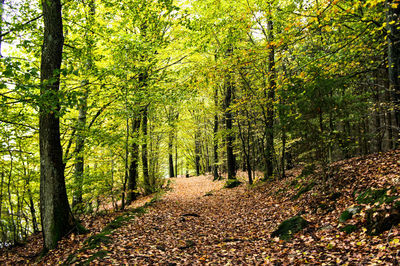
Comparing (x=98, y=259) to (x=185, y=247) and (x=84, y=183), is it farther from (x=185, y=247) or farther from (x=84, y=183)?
(x=84, y=183)

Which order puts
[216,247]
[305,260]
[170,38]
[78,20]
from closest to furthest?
1. [305,260]
2. [216,247]
3. [78,20]
4. [170,38]

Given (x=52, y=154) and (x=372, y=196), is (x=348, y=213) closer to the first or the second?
(x=372, y=196)

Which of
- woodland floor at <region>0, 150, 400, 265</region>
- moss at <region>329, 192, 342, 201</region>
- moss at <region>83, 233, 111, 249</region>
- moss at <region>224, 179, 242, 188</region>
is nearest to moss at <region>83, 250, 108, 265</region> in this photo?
woodland floor at <region>0, 150, 400, 265</region>

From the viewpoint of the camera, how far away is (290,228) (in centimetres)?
642

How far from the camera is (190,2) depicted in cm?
1348

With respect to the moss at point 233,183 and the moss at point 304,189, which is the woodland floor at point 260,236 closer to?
the moss at point 304,189

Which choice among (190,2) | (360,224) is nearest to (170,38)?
(190,2)

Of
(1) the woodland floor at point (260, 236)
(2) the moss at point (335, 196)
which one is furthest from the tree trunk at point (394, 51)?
(2) the moss at point (335, 196)

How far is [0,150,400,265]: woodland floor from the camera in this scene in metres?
4.74

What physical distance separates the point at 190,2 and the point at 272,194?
11.4 m

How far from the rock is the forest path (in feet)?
2.23

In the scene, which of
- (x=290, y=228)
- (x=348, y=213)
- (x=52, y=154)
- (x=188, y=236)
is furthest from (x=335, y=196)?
(x=52, y=154)

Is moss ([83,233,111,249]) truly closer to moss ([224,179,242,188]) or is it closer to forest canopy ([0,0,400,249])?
forest canopy ([0,0,400,249])

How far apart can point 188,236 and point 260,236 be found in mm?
2258
